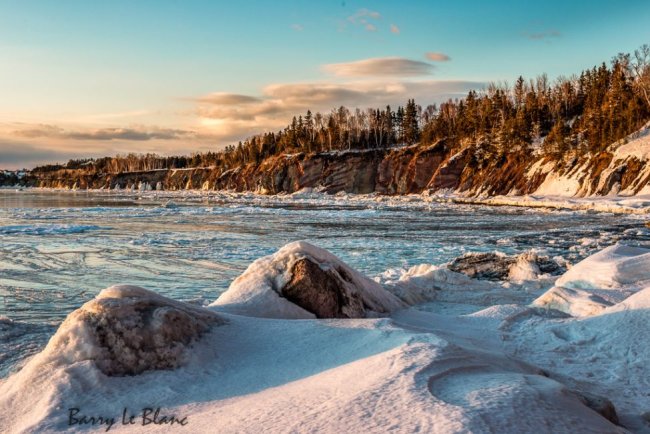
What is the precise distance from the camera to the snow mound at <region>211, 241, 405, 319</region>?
595 centimetres

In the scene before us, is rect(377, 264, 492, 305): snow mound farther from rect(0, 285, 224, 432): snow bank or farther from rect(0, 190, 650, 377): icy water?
rect(0, 285, 224, 432): snow bank

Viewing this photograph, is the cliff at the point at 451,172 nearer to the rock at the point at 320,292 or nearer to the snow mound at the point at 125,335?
the rock at the point at 320,292

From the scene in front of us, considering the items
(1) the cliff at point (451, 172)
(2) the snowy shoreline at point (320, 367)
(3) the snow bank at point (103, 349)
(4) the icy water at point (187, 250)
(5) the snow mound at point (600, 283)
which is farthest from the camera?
(1) the cliff at point (451, 172)

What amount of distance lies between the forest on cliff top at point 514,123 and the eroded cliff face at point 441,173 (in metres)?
2.24

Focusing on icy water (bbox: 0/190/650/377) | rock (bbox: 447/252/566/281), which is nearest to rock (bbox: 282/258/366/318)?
icy water (bbox: 0/190/650/377)

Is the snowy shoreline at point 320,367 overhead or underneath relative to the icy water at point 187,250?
overhead

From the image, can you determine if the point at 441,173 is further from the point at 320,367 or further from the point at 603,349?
the point at 320,367

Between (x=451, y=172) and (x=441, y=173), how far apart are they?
1.39 metres

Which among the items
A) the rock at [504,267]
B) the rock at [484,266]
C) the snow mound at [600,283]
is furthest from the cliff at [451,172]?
the snow mound at [600,283]

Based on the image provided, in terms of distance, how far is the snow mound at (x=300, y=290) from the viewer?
595 centimetres

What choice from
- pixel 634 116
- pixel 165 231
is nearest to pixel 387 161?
pixel 634 116

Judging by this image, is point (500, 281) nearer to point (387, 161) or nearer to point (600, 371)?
Result: point (600, 371)

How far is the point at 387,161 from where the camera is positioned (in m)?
87.8

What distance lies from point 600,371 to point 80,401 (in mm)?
4346
